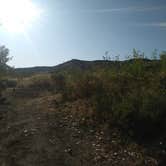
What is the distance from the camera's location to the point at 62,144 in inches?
→ 268

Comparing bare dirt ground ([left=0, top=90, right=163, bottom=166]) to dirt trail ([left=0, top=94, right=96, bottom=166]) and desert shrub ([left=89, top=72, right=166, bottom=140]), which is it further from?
desert shrub ([left=89, top=72, right=166, bottom=140])

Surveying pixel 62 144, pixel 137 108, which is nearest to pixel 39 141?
pixel 62 144

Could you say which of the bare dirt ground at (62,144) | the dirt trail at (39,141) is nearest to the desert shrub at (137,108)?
the bare dirt ground at (62,144)

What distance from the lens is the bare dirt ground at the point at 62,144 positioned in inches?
234

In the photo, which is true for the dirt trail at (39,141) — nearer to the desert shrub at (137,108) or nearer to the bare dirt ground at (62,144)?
the bare dirt ground at (62,144)

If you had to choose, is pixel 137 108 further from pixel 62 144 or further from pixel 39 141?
pixel 39 141

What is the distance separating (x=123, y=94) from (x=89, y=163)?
335cm

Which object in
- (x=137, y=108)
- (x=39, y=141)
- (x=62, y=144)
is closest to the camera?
(x=62, y=144)

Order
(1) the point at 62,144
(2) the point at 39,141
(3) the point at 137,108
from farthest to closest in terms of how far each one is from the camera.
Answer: (3) the point at 137,108 < (2) the point at 39,141 < (1) the point at 62,144

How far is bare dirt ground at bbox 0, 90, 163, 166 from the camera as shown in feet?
19.5

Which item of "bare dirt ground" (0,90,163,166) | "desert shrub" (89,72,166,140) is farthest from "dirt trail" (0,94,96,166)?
"desert shrub" (89,72,166,140)

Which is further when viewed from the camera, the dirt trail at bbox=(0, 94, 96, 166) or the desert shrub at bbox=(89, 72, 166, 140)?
the desert shrub at bbox=(89, 72, 166, 140)

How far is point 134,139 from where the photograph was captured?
675cm

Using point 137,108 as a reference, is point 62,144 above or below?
below
